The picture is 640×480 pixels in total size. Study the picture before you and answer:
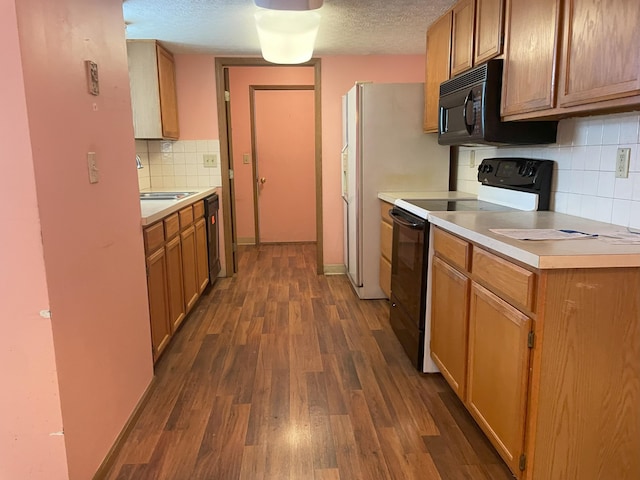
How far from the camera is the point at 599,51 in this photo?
151 centimetres

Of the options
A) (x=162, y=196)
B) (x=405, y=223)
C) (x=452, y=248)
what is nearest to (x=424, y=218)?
(x=405, y=223)

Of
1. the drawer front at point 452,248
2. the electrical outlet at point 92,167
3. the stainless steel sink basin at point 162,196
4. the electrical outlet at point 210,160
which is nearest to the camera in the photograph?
the electrical outlet at point 92,167

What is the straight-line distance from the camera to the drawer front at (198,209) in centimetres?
356

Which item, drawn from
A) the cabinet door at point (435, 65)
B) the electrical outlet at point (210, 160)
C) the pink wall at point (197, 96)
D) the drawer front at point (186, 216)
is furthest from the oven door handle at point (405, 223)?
the pink wall at point (197, 96)

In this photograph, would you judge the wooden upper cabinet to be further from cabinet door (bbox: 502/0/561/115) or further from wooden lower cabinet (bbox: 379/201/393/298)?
cabinet door (bbox: 502/0/561/115)

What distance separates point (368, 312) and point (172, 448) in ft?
6.25

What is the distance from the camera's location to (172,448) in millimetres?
1927

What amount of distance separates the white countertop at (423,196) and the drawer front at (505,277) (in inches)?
54.0

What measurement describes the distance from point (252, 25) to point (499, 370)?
111 inches

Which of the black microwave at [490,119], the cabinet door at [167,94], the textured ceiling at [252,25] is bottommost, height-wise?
the black microwave at [490,119]

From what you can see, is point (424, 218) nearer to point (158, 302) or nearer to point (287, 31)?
point (158, 302)

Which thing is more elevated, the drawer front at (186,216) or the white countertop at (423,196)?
the white countertop at (423,196)

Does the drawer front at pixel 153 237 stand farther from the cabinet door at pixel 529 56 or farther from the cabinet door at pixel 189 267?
the cabinet door at pixel 529 56

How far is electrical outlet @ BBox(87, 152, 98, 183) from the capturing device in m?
1.70
